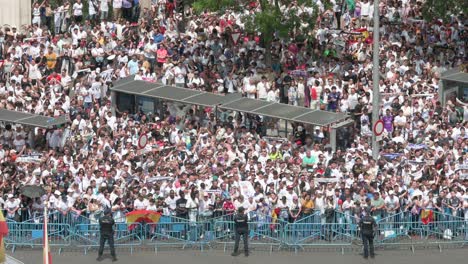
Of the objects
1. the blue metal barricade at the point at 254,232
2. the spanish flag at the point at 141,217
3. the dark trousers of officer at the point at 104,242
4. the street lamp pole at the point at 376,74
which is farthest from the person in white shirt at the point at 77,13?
the dark trousers of officer at the point at 104,242

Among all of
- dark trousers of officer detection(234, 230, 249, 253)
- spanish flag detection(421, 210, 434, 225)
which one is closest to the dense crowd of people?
spanish flag detection(421, 210, 434, 225)

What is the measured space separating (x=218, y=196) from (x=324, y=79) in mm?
8195

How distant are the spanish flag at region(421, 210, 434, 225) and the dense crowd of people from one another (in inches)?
10.5

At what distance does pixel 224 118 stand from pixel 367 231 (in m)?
9.17

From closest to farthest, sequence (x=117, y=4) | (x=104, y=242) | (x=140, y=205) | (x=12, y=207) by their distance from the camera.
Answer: (x=104, y=242), (x=140, y=205), (x=12, y=207), (x=117, y=4)

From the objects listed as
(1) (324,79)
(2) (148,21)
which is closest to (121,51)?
(2) (148,21)

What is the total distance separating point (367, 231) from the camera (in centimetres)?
4216

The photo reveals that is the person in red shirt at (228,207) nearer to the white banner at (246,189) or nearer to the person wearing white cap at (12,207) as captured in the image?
the white banner at (246,189)

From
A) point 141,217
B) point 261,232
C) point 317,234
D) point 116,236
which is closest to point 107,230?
point 116,236

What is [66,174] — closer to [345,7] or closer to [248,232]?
[248,232]

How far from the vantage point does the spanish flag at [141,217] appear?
43.2 meters

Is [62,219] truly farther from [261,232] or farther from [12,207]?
[261,232]

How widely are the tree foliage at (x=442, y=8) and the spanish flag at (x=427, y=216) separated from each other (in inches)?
484

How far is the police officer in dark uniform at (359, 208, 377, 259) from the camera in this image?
4209 centimetres
